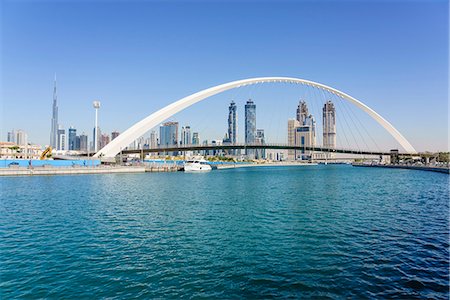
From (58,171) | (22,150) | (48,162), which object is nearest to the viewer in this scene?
(58,171)

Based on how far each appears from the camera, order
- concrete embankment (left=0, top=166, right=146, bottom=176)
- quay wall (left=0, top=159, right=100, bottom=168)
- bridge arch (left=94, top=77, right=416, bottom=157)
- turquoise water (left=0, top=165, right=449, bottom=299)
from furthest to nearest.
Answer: bridge arch (left=94, top=77, right=416, bottom=157), quay wall (left=0, top=159, right=100, bottom=168), concrete embankment (left=0, top=166, right=146, bottom=176), turquoise water (left=0, top=165, right=449, bottom=299)

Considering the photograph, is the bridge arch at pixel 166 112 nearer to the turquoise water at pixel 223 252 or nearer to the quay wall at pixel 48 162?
the quay wall at pixel 48 162

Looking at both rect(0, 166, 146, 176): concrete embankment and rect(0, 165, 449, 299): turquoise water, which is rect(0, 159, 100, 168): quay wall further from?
rect(0, 165, 449, 299): turquoise water

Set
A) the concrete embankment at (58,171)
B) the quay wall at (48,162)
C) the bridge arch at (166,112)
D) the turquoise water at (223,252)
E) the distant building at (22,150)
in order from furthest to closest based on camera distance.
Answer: the distant building at (22,150), the bridge arch at (166,112), the quay wall at (48,162), the concrete embankment at (58,171), the turquoise water at (223,252)

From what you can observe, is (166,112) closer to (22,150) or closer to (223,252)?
(223,252)

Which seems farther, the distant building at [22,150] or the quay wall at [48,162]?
the distant building at [22,150]

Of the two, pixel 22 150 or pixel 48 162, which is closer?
pixel 48 162

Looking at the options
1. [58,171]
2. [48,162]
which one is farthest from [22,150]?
[58,171]

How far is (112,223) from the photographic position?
15133 millimetres

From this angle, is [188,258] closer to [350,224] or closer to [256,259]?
[256,259]

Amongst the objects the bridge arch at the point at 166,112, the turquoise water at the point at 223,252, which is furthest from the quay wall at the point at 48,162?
the turquoise water at the point at 223,252

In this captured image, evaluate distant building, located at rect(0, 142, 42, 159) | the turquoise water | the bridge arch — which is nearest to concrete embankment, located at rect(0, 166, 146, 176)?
the bridge arch

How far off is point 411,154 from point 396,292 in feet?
378

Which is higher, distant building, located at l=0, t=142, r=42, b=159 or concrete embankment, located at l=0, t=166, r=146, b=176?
A: distant building, located at l=0, t=142, r=42, b=159
